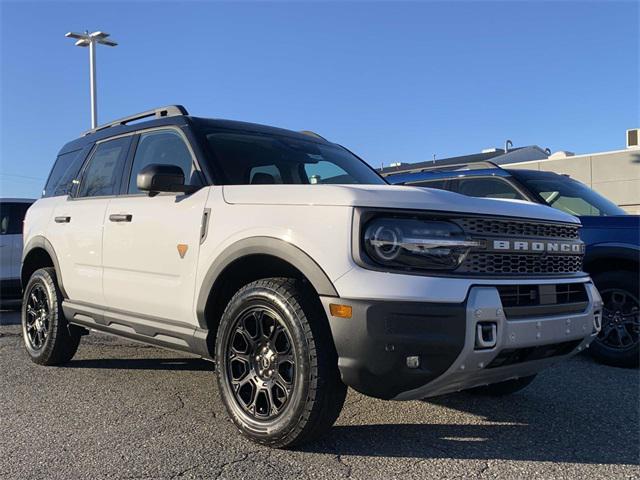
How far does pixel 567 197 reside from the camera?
6121 millimetres

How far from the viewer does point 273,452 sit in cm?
317

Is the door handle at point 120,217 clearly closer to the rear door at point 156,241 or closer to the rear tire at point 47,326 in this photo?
the rear door at point 156,241

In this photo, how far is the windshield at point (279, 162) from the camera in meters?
4.04

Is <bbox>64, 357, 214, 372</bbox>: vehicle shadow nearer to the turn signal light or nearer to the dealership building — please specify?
the turn signal light

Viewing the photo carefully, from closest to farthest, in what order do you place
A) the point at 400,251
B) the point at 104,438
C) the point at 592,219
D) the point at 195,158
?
the point at 400,251 → the point at 104,438 → the point at 195,158 → the point at 592,219

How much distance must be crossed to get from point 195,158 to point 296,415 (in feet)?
6.20

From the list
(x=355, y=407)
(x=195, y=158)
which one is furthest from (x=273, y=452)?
(x=195, y=158)

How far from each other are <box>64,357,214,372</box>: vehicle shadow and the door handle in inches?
59.2

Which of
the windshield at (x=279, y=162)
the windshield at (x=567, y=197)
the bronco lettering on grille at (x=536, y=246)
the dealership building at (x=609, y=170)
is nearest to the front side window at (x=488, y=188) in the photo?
the windshield at (x=567, y=197)

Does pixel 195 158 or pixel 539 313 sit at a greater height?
pixel 195 158

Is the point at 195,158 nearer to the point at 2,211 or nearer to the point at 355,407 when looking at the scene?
the point at 355,407

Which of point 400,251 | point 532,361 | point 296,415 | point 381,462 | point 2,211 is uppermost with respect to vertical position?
point 2,211

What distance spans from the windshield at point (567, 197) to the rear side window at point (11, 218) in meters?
7.23

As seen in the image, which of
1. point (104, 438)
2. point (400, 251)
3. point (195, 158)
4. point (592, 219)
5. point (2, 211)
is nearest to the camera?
point (400, 251)
